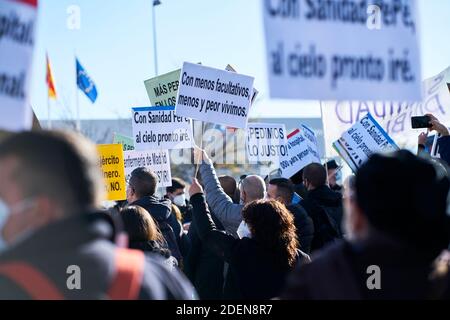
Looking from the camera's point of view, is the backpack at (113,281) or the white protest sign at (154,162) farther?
the white protest sign at (154,162)

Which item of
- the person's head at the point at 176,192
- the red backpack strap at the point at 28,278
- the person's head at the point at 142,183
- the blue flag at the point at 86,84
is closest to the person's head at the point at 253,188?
the person's head at the point at 142,183

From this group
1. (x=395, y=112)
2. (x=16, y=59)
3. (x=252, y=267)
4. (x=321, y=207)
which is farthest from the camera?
(x=395, y=112)

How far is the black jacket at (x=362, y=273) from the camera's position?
278 cm

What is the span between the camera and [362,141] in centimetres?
888

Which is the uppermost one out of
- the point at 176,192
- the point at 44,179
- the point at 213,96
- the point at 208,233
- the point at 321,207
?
the point at 213,96

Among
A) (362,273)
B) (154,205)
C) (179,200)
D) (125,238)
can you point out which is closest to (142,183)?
(154,205)

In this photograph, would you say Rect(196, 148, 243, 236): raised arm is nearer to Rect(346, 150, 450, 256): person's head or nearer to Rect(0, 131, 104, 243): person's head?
Rect(346, 150, 450, 256): person's head

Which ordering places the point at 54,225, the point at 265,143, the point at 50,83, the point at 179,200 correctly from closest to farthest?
1. the point at 54,225
2. the point at 265,143
3. the point at 179,200
4. the point at 50,83

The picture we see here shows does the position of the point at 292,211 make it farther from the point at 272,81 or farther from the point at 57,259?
the point at 57,259

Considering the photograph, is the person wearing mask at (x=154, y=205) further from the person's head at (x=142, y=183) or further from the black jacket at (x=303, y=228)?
the black jacket at (x=303, y=228)

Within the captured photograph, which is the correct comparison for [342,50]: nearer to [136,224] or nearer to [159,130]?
[136,224]

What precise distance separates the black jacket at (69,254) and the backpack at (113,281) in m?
0.02

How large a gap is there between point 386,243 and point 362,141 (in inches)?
242

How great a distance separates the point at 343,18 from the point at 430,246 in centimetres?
153
